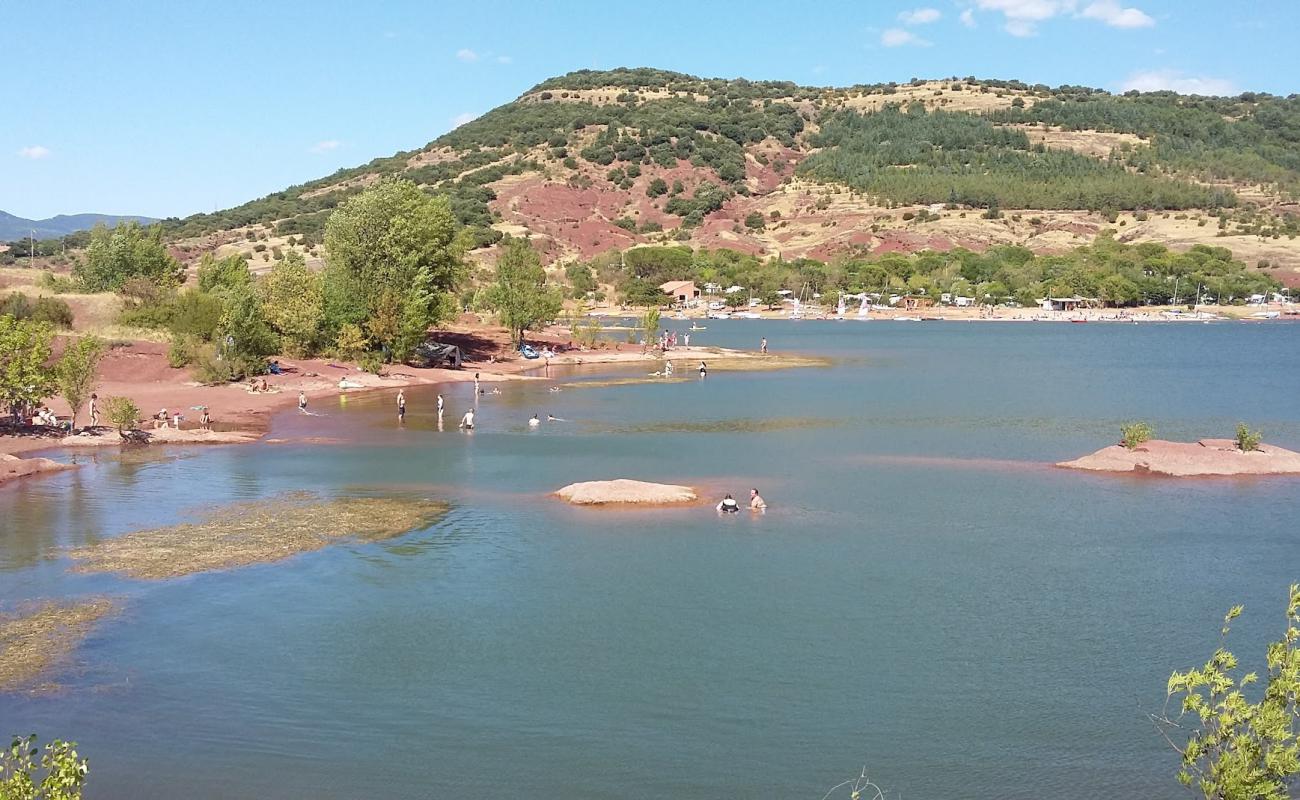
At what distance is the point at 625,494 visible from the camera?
40.3 m

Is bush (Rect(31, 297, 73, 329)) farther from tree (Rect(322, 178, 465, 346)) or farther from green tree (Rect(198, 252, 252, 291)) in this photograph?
tree (Rect(322, 178, 465, 346))

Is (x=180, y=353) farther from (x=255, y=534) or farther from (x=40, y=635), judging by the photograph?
(x=40, y=635)

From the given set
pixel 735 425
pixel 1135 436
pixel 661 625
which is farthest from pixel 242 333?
pixel 1135 436

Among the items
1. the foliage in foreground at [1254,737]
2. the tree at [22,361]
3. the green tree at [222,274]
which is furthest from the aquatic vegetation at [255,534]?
the green tree at [222,274]

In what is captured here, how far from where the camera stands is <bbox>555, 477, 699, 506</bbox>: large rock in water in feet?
132

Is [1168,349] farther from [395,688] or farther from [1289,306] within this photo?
[395,688]

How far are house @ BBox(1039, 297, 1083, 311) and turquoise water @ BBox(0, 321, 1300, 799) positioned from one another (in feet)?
477

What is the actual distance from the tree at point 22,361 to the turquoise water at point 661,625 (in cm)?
459

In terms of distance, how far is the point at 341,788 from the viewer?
1873cm

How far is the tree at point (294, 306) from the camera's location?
7906 centimetres

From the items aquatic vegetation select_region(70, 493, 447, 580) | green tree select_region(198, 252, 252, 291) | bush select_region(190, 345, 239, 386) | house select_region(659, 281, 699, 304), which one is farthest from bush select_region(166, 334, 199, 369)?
house select_region(659, 281, 699, 304)

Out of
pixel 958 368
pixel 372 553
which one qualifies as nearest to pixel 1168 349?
pixel 958 368

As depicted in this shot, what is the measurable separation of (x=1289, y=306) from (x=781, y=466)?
567ft

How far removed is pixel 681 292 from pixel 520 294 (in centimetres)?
9868
